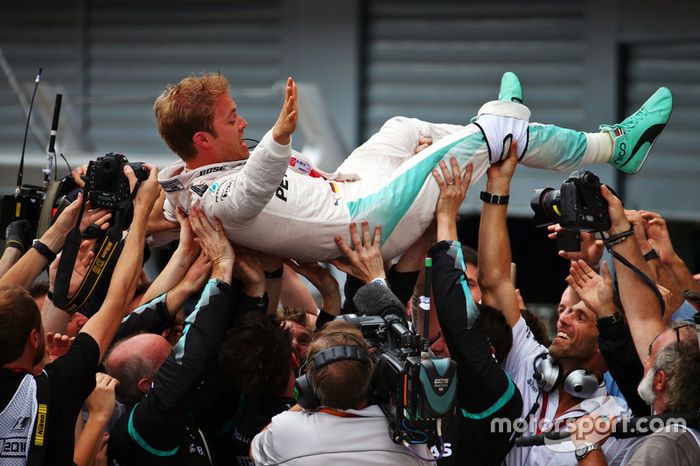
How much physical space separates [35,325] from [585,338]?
1828mm

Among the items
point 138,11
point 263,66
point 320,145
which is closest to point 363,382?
point 320,145

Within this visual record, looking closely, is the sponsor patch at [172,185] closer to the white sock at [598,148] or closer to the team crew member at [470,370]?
the team crew member at [470,370]

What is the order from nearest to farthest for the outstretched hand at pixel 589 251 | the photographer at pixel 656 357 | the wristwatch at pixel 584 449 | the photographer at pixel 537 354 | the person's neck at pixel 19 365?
the photographer at pixel 656 357 < the person's neck at pixel 19 365 < the wristwatch at pixel 584 449 < the photographer at pixel 537 354 < the outstretched hand at pixel 589 251

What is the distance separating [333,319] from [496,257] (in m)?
0.59

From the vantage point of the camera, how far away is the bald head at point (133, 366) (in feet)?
12.2

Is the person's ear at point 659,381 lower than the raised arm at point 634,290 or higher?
lower

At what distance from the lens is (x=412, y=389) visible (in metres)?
3.00

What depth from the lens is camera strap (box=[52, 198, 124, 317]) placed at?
12.2ft

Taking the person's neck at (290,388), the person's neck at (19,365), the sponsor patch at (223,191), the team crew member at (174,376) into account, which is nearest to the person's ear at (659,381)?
the person's neck at (290,388)

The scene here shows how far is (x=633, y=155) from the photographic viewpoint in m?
4.07

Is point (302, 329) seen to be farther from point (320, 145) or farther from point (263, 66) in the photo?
point (263, 66)

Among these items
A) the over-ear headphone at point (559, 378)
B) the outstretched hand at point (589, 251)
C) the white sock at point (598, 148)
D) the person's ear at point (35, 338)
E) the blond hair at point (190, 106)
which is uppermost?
the blond hair at point (190, 106)

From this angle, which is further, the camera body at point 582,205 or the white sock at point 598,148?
the white sock at point 598,148

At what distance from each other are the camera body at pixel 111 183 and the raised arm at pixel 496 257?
1.17 meters
